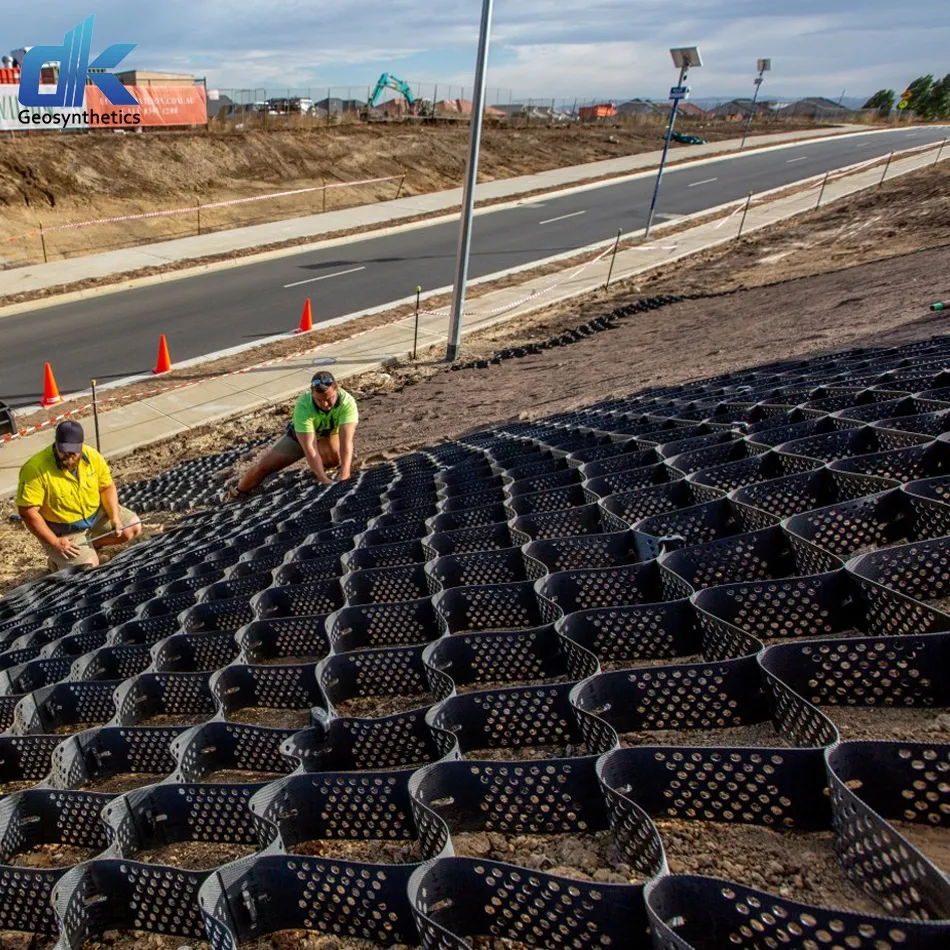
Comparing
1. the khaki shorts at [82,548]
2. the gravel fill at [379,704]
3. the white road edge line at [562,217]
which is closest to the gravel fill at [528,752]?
the gravel fill at [379,704]

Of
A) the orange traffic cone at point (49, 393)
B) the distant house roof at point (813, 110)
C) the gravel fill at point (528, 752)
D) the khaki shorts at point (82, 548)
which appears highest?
the distant house roof at point (813, 110)

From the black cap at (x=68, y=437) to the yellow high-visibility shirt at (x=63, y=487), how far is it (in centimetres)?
37

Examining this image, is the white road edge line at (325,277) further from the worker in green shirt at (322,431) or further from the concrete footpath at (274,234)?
the worker in green shirt at (322,431)

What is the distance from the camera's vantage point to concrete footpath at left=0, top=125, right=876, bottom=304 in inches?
886

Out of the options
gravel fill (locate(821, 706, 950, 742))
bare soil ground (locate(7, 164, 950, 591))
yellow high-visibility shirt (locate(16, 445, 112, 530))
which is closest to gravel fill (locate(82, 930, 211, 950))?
gravel fill (locate(821, 706, 950, 742))

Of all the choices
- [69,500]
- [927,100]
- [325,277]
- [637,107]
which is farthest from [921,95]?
[69,500]

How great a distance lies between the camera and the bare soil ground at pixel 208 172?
27172mm

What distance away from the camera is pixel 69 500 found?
303 inches

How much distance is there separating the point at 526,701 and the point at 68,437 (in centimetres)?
553

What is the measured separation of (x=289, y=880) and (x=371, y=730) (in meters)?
0.82

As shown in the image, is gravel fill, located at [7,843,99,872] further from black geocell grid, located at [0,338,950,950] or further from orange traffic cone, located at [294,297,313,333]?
orange traffic cone, located at [294,297,313,333]

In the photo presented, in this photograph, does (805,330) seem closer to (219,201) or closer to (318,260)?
(318,260)

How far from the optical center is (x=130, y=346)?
17.6 m

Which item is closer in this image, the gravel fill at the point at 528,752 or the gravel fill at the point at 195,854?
the gravel fill at the point at 195,854
